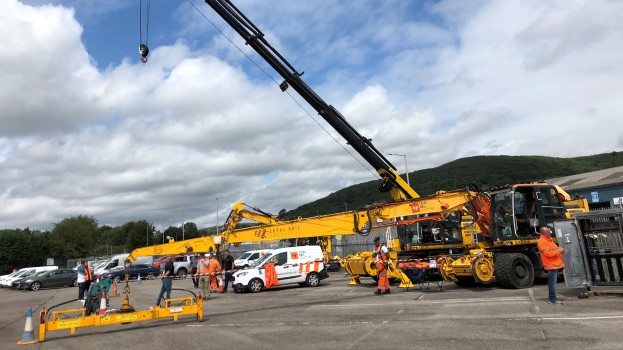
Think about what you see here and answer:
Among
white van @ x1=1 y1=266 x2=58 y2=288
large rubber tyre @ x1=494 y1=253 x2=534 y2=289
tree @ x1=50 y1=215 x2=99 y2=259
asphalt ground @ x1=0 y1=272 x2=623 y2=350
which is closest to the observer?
asphalt ground @ x1=0 y1=272 x2=623 y2=350

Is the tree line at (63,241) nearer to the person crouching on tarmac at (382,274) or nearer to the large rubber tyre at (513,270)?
the person crouching on tarmac at (382,274)

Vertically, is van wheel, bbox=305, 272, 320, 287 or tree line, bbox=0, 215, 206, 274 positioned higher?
tree line, bbox=0, 215, 206, 274

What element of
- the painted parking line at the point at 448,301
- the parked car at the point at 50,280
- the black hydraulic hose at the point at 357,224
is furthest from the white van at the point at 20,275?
the painted parking line at the point at 448,301

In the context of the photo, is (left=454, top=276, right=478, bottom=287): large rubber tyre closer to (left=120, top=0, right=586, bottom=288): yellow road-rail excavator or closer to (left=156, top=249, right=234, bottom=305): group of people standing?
(left=120, top=0, right=586, bottom=288): yellow road-rail excavator

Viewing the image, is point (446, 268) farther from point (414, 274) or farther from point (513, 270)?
point (414, 274)

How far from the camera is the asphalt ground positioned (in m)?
7.32

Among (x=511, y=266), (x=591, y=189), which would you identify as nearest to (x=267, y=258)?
(x=511, y=266)

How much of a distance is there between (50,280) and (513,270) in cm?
2918

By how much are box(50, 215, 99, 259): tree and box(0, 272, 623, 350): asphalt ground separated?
7035 centimetres

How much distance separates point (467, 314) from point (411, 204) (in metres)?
6.28

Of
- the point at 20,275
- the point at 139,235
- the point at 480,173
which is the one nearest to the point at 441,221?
the point at 20,275

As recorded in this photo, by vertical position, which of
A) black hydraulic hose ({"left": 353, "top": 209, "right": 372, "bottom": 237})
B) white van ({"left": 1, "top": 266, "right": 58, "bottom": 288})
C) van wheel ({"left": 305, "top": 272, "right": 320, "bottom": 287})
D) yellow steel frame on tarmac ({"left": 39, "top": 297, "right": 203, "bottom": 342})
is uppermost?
black hydraulic hose ({"left": 353, "top": 209, "right": 372, "bottom": 237})

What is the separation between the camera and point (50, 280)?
30547 millimetres

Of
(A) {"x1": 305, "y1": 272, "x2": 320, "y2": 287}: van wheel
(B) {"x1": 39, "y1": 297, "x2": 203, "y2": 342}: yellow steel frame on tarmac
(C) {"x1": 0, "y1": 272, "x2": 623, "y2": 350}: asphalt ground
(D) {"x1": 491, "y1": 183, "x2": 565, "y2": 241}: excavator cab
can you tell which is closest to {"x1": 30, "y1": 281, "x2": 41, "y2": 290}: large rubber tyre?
(C) {"x1": 0, "y1": 272, "x2": 623, "y2": 350}: asphalt ground
